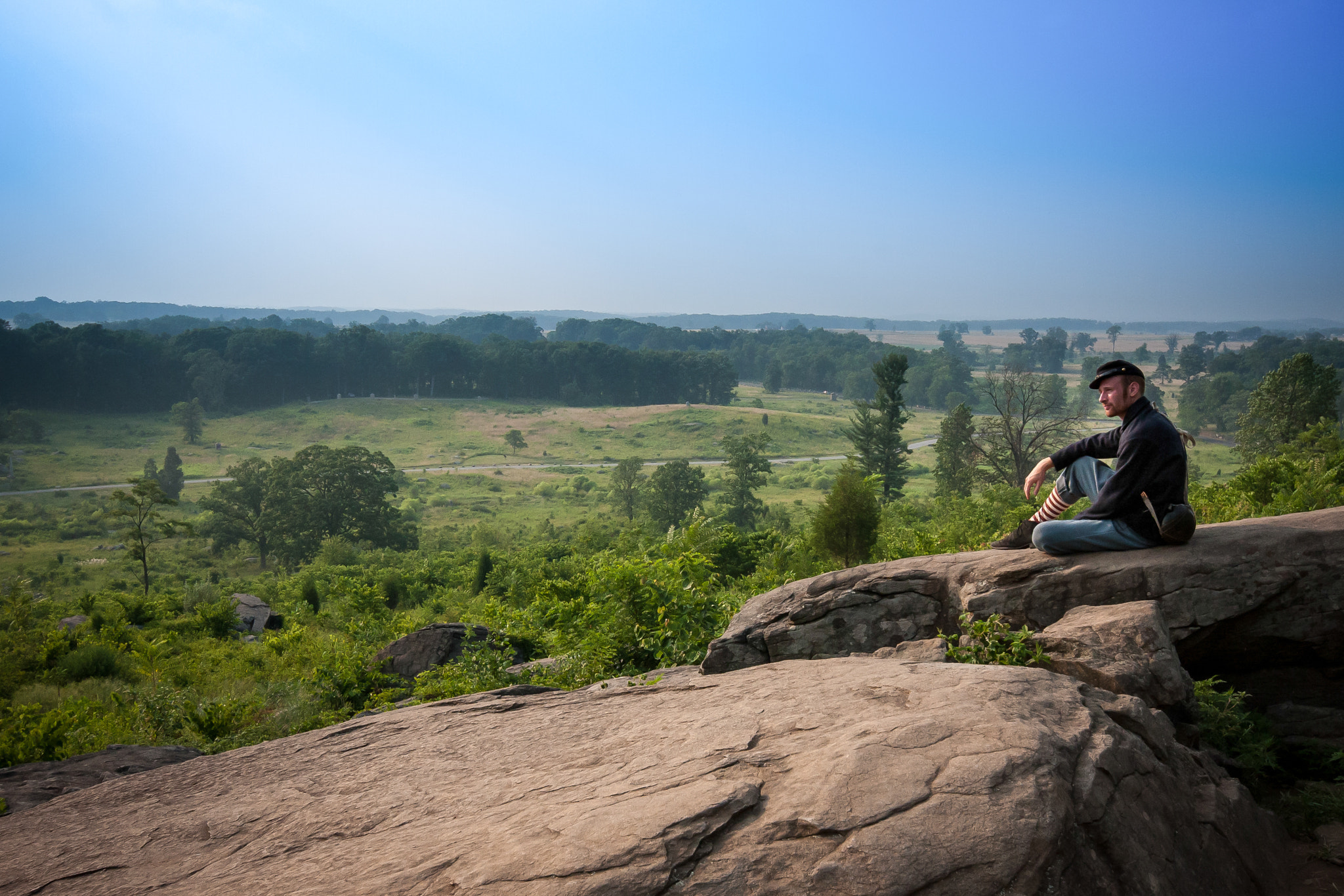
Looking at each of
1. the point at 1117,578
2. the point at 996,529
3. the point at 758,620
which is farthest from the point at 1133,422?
the point at 996,529

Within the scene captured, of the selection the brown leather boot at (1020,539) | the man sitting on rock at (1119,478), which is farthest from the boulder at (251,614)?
the man sitting on rock at (1119,478)

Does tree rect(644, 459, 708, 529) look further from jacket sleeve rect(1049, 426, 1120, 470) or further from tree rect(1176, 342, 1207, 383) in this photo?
tree rect(1176, 342, 1207, 383)

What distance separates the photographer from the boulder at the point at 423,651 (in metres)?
12.8

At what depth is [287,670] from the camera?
590 inches

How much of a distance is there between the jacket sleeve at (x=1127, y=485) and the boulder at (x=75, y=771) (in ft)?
29.4

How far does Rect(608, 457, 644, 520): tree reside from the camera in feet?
212

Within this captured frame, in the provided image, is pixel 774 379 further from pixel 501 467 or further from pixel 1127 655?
pixel 1127 655

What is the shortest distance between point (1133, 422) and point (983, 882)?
15.6 ft

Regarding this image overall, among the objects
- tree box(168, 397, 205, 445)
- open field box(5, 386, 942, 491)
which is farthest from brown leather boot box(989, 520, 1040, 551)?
tree box(168, 397, 205, 445)

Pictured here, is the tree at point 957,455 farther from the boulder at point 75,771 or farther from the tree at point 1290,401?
the boulder at point 75,771

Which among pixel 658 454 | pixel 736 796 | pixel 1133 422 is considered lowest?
pixel 658 454

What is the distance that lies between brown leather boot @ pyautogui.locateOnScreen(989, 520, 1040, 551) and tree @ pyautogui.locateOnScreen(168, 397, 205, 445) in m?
109

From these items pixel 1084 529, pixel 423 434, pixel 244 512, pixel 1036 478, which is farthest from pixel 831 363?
pixel 1084 529

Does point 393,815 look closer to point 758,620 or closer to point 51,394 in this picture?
point 758,620
